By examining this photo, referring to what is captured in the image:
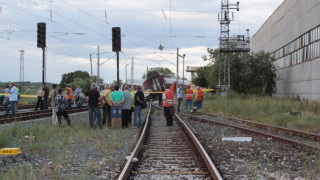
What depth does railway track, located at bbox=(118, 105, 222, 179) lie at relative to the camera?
701 cm

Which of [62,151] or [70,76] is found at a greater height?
[70,76]

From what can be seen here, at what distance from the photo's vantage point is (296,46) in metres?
31.4

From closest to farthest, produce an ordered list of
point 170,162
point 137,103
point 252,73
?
point 170,162 < point 137,103 < point 252,73

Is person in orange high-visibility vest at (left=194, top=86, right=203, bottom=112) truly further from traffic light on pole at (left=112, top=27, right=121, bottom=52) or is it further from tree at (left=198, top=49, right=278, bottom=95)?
tree at (left=198, top=49, right=278, bottom=95)

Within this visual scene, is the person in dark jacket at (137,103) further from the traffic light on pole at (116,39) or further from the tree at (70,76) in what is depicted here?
the tree at (70,76)

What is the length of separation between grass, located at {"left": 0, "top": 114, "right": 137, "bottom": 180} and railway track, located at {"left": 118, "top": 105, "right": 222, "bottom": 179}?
56cm

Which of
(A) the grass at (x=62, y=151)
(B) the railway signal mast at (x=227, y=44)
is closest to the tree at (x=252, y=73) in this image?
(B) the railway signal mast at (x=227, y=44)

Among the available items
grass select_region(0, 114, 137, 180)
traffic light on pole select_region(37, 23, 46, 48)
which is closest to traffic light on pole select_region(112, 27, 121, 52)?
traffic light on pole select_region(37, 23, 46, 48)

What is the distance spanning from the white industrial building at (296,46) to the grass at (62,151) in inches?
696

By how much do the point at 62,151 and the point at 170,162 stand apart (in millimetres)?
2899

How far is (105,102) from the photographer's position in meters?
15.7

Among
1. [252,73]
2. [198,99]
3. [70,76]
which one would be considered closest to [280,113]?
[198,99]

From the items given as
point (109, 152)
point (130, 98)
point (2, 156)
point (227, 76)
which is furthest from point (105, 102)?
point (227, 76)

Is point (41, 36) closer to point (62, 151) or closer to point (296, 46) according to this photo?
point (62, 151)
